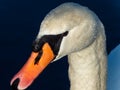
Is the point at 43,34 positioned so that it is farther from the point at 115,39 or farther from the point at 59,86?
the point at 115,39

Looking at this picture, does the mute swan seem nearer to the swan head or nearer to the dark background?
the swan head

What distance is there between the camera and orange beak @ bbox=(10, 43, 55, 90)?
6.78 ft

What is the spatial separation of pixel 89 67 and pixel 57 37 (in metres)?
0.43

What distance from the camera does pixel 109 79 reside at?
10.2 ft

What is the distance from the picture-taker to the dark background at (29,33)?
4.55 m

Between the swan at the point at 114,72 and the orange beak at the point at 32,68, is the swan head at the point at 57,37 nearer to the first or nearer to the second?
the orange beak at the point at 32,68

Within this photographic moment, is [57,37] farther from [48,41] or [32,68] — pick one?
[32,68]

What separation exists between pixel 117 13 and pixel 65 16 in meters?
3.86

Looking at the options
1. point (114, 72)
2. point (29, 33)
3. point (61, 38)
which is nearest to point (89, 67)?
point (61, 38)

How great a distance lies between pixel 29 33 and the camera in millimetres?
5238

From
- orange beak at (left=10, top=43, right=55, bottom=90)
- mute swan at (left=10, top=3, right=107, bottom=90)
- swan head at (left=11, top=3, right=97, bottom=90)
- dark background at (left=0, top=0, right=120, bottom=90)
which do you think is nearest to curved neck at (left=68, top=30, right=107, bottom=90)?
mute swan at (left=10, top=3, right=107, bottom=90)

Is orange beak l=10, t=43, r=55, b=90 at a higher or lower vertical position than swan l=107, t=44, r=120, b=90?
higher

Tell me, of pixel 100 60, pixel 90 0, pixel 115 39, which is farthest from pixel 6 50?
pixel 100 60

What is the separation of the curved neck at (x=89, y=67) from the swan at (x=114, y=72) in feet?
1.41
